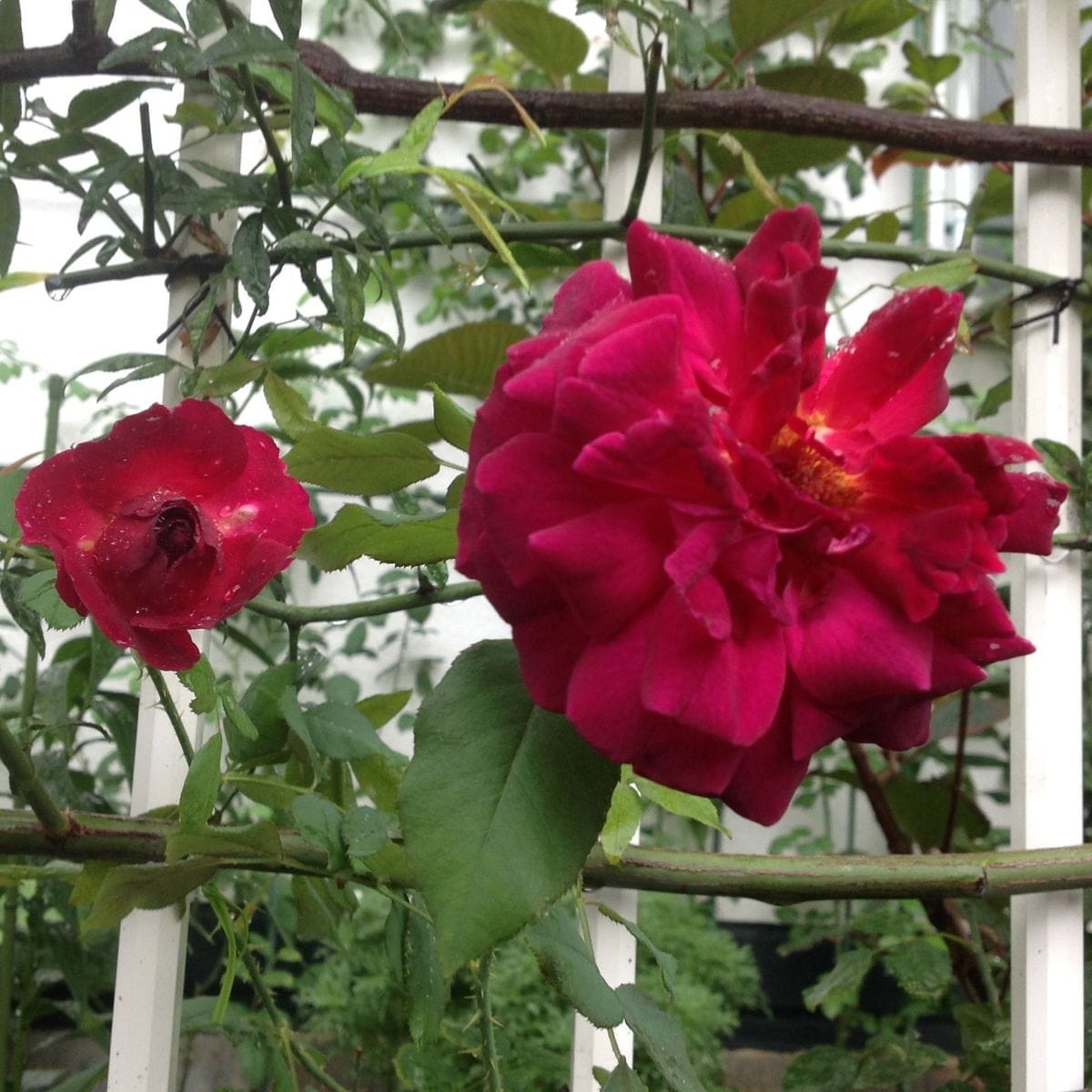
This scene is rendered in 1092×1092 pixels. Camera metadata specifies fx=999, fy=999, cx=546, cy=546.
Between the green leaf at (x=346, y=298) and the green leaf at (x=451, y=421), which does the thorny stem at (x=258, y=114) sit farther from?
the green leaf at (x=451, y=421)

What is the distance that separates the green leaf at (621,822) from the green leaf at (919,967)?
371 millimetres

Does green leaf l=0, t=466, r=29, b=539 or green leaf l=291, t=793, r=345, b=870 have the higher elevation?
green leaf l=0, t=466, r=29, b=539

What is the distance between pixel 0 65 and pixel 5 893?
1.42ft

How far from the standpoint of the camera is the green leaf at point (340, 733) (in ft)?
1.33

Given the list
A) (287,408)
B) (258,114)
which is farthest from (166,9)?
(287,408)

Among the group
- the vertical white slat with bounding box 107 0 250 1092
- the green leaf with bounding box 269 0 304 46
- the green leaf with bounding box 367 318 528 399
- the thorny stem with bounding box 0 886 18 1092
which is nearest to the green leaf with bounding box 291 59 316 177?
the green leaf with bounding box 269 0 304 46

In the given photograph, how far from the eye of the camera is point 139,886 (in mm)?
370

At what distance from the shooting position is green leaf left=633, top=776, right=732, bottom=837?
376mm

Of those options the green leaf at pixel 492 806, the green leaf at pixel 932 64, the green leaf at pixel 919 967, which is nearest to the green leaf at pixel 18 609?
the green leaf at pixel 492 806

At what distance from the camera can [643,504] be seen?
0.63 ft

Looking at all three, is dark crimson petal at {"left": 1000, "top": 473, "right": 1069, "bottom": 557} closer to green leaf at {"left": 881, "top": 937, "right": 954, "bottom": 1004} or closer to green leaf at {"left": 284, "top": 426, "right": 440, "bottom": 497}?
green leaf at {"left": 284, "top": 426, "right": 440, "bottom": 497}

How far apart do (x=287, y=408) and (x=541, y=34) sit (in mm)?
386

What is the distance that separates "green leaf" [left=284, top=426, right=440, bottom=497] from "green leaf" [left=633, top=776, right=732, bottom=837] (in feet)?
0.47

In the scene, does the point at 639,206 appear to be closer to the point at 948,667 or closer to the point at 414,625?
the point at 948,667
